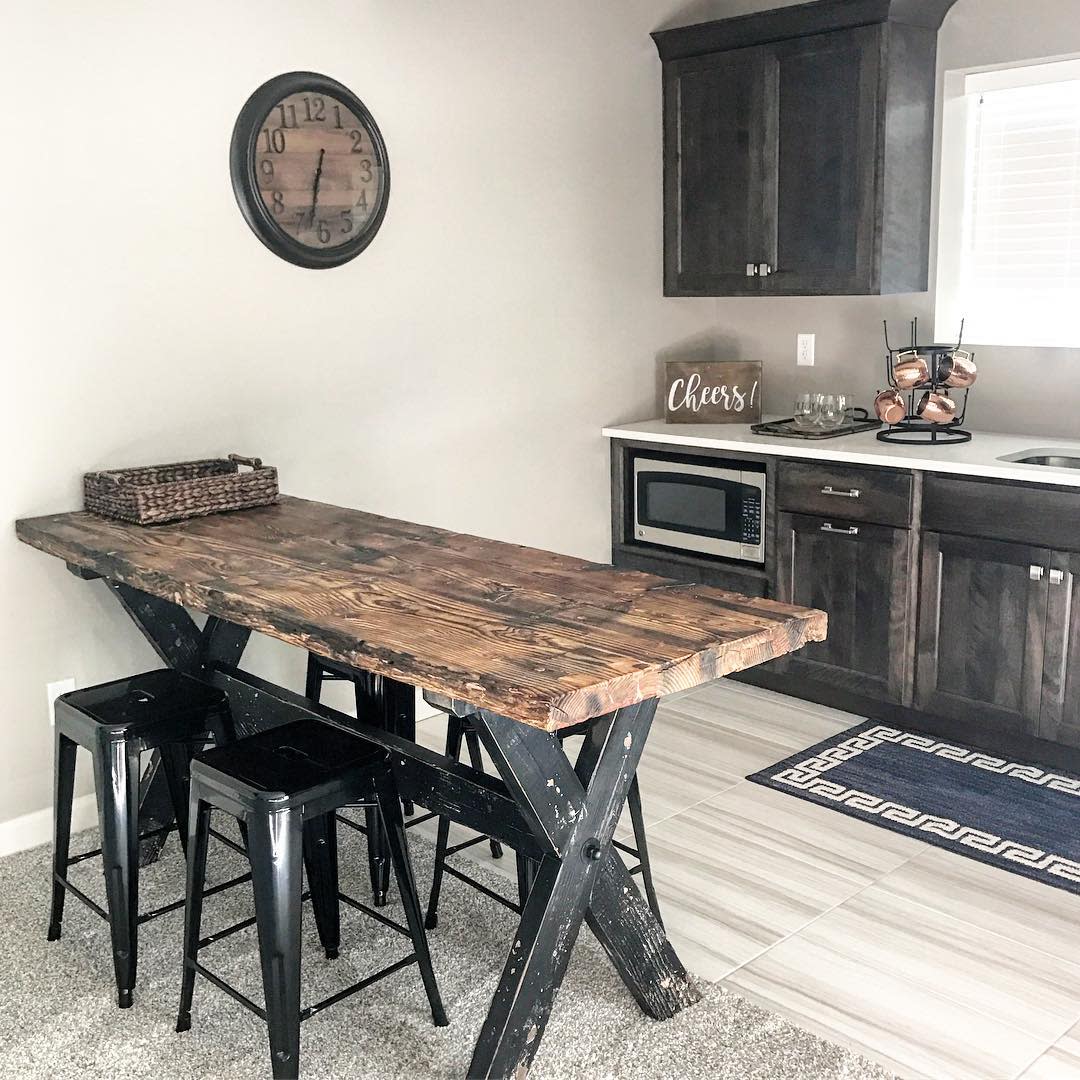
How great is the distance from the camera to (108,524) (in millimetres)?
3035

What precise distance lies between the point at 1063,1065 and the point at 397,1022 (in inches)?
50.6

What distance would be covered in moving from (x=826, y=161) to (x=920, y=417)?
2.99 feet

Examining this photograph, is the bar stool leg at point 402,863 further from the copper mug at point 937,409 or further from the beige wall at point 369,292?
the copper mug at point 937,409

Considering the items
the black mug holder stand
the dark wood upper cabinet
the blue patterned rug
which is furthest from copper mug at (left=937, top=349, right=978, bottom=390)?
the blue patterned rug

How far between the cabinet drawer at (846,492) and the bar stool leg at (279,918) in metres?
2.31

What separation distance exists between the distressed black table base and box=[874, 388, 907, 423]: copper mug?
2184 millimetres

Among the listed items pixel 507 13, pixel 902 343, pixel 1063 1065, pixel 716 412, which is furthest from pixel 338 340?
pixel 1063 1065

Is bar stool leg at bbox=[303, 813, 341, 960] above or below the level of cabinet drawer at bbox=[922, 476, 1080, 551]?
below

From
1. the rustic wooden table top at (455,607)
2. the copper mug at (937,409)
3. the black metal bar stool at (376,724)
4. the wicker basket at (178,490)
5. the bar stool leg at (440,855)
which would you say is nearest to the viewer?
the rustic wooden table top at (455,607)

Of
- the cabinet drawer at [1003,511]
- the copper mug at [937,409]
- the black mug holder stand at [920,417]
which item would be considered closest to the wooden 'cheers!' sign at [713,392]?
the black mug holder stand at [920,417]

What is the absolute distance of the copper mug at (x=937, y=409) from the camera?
3.94 metres

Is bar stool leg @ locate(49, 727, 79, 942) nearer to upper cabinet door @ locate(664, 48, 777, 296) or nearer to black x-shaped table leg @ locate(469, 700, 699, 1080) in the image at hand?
black x-shaped table leg @ locate(469, 700, 699, 1080)

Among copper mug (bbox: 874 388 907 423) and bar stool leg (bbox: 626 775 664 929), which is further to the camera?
copper mug (bbox: 874 388 907 423)

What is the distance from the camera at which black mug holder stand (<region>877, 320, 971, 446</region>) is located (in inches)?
155
